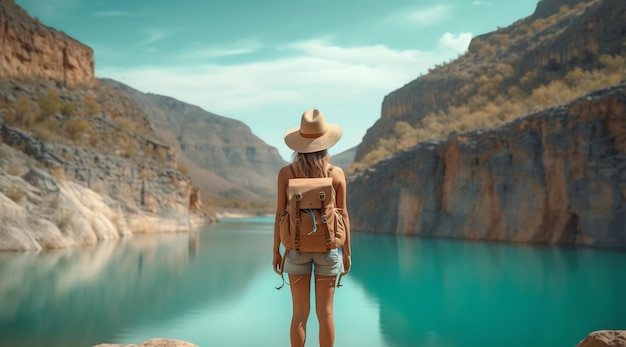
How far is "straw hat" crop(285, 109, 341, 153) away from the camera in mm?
4367

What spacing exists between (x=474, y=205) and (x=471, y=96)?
1079 inches

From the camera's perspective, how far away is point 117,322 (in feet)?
27.3

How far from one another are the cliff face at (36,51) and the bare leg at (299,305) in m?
37.4

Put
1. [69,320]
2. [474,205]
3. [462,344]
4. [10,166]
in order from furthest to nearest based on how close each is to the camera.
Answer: [474,205]
[10,166]
[69,320]
[462,344]

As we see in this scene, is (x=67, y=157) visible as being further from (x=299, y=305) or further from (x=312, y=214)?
(x=312, y=214)

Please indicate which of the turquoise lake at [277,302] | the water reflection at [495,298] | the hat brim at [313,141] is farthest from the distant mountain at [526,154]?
the hat brim at [313,141]

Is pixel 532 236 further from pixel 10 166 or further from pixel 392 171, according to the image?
pixel 10 166

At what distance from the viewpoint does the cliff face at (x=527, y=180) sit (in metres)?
25.9

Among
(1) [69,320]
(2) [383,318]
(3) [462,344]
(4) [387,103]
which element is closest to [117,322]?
(1) [69,320]

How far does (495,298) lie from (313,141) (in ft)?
27.3

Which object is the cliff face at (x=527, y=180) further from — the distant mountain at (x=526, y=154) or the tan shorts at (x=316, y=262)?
the tan shorts at (x=316, y=262)

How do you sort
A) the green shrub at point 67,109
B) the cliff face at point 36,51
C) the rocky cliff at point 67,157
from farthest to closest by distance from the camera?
the cliff face at point 36,51, the green shrub at point 67,109, the rocky cliff at point 67,157

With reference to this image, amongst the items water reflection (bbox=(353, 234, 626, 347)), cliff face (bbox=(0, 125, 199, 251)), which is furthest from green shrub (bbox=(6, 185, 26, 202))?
water reflection (bbox=(353, 234, 626, 347))

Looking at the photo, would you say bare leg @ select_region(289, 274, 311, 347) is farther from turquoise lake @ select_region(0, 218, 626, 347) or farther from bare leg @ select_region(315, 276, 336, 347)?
turquoise lake @ select_region(0, 218, 626, 347)
